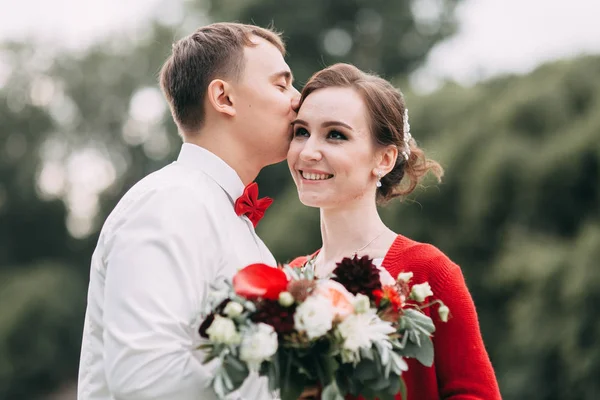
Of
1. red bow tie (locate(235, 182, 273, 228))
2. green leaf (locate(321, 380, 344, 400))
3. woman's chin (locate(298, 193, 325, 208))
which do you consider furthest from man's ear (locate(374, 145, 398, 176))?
green leaf (locate(321, 380, 344, 400))

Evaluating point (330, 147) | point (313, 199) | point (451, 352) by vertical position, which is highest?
point (330, 147)

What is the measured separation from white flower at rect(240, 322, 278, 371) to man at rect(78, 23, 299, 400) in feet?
0.95

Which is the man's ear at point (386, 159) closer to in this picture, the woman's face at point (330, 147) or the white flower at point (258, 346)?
the woman's face at point (330, 147)

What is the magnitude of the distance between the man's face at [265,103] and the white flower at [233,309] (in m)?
1.14

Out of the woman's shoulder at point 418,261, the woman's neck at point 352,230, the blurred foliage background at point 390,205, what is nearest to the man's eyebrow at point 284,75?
the woman's neck at point 352,230

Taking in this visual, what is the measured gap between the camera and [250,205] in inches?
154

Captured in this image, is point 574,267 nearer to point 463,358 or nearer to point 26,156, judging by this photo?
point 463,358

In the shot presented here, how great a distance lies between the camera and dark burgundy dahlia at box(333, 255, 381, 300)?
3279mm

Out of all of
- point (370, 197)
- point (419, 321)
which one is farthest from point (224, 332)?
point (370, 197)

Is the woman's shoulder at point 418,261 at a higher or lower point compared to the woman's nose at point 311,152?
lower

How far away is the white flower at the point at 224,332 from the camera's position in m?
2.98

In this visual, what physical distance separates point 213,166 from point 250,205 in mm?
240

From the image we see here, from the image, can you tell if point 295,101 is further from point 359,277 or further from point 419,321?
point 419,321

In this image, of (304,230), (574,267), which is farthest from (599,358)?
(304,230)
